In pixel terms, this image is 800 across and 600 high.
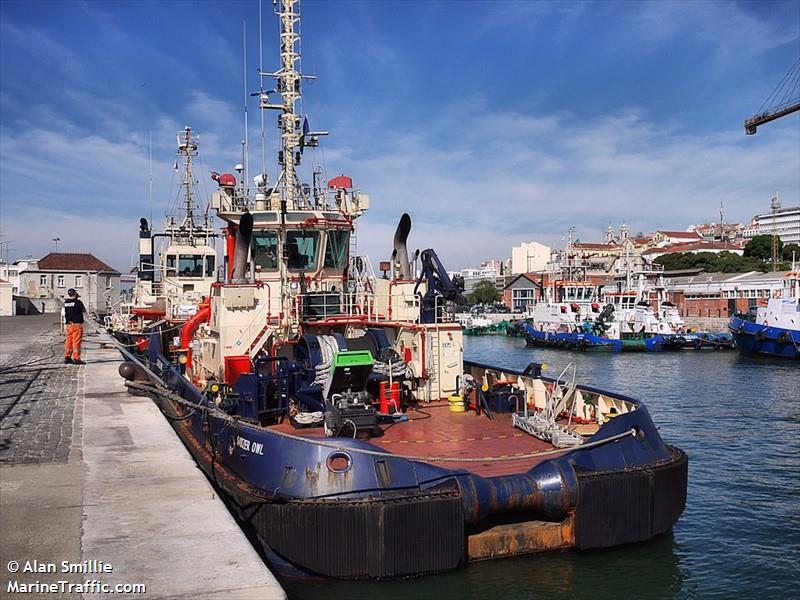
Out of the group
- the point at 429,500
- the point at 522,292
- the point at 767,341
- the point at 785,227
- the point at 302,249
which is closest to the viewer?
the point at 429,500

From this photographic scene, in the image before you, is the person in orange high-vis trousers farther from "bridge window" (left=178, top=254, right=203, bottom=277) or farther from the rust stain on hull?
the rust stain on hull

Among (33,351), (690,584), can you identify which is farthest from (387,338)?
(33,351)

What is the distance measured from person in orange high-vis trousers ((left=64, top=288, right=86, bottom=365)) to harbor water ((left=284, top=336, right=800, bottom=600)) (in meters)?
11.1

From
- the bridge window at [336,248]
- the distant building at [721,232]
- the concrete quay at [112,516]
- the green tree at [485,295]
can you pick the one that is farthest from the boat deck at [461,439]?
the distant building at [721,232]

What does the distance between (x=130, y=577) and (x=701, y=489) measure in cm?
1069

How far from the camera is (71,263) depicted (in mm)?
64750

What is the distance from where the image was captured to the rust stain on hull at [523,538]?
7.79 metres

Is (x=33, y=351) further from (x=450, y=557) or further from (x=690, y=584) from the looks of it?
(x=690, y=584)

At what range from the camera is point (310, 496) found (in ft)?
24.2

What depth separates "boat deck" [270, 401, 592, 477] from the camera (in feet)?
27.5

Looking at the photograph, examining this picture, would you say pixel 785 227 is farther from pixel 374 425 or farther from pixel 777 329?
pixel 374 425

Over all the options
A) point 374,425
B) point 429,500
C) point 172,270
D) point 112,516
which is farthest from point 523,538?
point 172,270

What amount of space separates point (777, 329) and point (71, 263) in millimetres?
58901

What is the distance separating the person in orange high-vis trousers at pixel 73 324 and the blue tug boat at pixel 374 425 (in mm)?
2821
